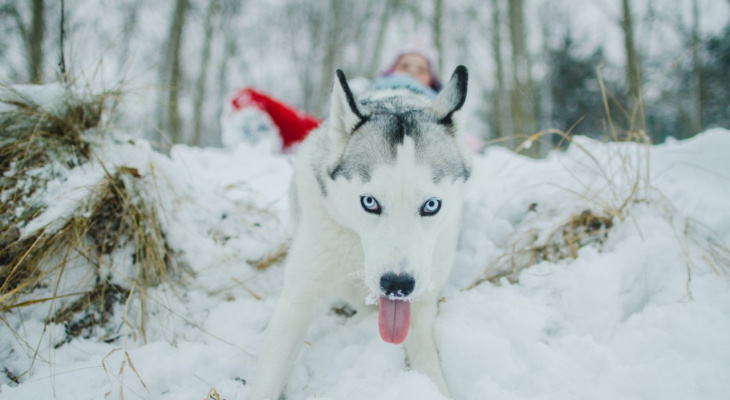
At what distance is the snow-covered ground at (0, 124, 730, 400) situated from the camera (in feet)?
5.29

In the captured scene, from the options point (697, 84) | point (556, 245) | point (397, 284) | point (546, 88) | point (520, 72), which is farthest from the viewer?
point (546, 88)

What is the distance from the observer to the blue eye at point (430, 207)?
1617 mm

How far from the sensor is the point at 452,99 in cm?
198

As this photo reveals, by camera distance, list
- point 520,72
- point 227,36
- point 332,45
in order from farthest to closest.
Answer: point 227,36 < point 332,45 < point 520,72

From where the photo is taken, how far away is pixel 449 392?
169 cm

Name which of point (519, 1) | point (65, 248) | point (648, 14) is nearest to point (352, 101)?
point (65, 248)

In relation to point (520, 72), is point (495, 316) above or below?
below

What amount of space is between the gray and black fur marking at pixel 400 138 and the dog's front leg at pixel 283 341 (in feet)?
1.87

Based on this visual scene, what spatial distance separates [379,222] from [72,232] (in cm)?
174

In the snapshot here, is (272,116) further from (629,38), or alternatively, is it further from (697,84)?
(697,84)

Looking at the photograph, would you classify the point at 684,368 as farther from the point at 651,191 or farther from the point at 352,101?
the point at 352,101

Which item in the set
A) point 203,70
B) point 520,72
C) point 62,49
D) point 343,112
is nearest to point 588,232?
point 343,112

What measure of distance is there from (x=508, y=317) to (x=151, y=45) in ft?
53.1

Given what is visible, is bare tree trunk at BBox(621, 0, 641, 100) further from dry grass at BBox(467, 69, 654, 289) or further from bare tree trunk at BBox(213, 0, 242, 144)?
bare tree trunk at BBox(213, 0, 242, 144)
